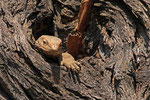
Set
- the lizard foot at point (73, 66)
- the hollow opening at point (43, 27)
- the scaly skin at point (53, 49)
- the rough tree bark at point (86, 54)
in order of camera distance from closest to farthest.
Answer: the rough tree bark at point (86, 54), the lizard foot at point (73, 66), the scaly skin at point (53, 49), the hollow opening at point (43, 27)

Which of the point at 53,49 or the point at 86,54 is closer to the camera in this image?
the point at 53,49

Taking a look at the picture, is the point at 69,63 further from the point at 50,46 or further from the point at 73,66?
the point at 50,46

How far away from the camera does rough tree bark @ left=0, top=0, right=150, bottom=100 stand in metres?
3.86

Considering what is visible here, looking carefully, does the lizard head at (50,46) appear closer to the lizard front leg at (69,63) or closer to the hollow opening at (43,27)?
the lizard front leg at (69,63)

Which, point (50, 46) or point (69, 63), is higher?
point (50, 46)

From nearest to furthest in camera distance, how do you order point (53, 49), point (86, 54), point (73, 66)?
1. point (73, 66)
2. point (53, 49)
3. point (86, 54)

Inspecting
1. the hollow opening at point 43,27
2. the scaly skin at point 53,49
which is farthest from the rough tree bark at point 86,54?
the scaly skin at point 53,49

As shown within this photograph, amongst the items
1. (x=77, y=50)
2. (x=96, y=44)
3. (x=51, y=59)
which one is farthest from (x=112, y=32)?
(x=51, y=59)

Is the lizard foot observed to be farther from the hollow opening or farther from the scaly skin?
the hollow opening

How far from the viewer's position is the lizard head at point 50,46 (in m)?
4.23

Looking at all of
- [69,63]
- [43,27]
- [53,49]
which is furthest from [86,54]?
[53,49]

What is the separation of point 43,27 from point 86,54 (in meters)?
0.93

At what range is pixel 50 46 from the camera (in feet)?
14.0

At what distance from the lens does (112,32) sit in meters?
4.93
